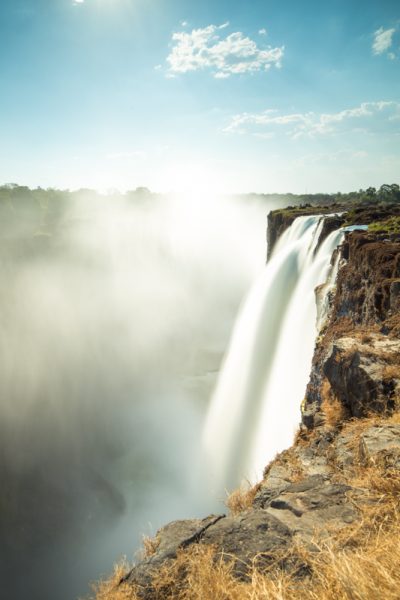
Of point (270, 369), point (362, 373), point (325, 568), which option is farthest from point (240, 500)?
point (270, 369)

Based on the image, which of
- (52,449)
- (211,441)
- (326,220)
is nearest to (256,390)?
(211,441)

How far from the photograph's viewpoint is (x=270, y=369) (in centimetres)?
2027

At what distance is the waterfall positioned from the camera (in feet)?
53.3

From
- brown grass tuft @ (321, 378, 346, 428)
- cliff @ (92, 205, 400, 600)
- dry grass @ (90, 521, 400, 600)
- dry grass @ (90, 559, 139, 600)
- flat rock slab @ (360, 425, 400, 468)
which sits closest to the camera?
dry grass @ (90, 521, 400, 600)

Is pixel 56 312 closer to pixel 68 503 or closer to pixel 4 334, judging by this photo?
pixel 4 334

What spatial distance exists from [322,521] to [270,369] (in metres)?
16.4

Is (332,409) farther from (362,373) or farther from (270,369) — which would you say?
(270,369)

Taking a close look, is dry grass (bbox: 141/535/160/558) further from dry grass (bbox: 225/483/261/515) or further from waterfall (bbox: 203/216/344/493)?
waterfall (bbox: 203/216/344/493)

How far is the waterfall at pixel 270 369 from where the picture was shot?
1625cm

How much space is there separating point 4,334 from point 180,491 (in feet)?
117

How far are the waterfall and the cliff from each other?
269 inches

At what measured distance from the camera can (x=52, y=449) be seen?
30078 mm

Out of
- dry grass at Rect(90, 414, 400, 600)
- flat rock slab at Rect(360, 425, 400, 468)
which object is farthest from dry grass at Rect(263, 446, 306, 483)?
dry grass at Rect(90, 414, 400, 600)

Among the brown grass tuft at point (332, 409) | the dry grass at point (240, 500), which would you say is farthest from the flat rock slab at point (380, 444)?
the dry grass at point (240, 500)
